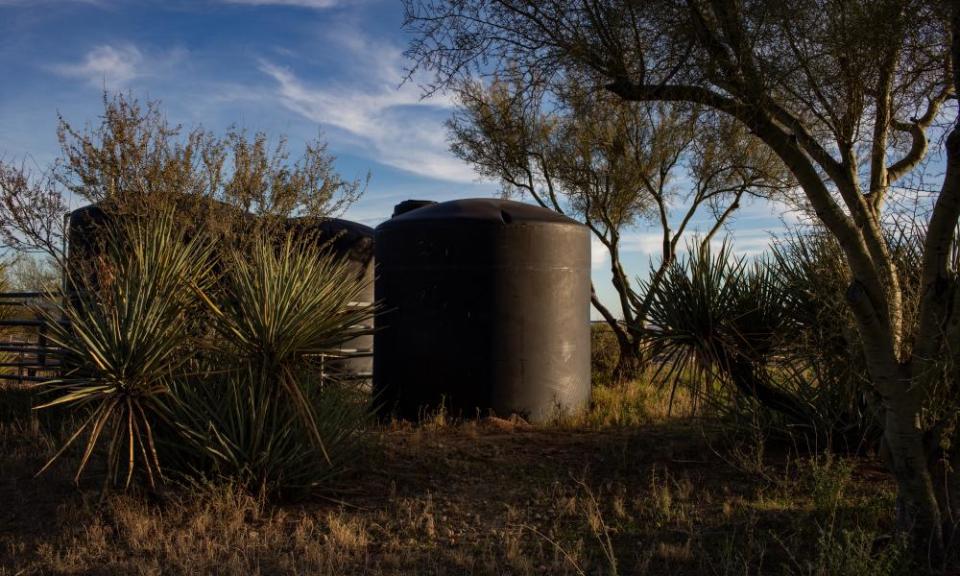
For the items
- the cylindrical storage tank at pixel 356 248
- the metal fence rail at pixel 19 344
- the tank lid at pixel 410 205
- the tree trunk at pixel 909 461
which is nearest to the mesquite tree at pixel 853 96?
the tree trunk at pixel 909 461

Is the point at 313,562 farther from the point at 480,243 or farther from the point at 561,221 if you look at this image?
the point at 561,221

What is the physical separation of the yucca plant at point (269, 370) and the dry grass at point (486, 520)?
0.30 m

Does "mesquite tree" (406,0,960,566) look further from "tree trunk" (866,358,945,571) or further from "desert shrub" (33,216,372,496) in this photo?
"desert shrub" (33,216,372,496)

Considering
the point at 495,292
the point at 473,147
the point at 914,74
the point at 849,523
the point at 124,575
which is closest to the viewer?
the point at 124,575

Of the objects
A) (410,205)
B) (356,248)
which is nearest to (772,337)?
(410,205)

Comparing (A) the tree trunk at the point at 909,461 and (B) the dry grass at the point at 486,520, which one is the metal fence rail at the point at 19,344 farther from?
(A) the tree trunk at the point at 909,461

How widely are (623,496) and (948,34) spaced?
4.12m

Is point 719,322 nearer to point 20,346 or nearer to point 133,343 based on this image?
point 133,343

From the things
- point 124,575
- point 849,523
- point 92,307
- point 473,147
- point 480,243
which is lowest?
point 124,575

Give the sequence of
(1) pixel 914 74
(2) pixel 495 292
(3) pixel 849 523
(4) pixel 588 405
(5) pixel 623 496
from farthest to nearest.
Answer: (4) pixel 588 405 → (2) pixel 495 292 → (5) pixel 623 496 → (1) pixel 914 74 → (3) pixel 849 523

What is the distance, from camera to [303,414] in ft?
20.8

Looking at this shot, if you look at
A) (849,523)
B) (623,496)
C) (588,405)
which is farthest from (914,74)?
(588,405)

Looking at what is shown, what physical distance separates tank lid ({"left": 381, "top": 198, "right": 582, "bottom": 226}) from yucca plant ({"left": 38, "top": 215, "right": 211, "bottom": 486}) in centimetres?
401

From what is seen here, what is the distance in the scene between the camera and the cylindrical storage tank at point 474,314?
394 inches
